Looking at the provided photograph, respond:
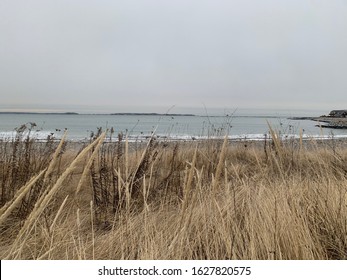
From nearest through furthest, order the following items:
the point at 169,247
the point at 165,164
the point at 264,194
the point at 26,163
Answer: the point at 169,247, the point at 264,194, the point at 26,163, the point at 165,164

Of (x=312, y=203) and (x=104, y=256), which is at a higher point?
(x=312, y=203)

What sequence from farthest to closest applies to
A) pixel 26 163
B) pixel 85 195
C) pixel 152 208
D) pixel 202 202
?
pixel 85 195, pixel 26 163, pixel 152 208, pixel 202 202

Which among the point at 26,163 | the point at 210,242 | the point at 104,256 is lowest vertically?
the point at 104,256

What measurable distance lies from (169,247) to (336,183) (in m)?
1.98

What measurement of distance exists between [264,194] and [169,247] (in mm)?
1196

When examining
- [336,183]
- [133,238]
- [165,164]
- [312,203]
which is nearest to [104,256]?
[133,238]

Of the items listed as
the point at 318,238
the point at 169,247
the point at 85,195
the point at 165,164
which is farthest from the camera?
the point at 165,164

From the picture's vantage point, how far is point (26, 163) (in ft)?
11.4

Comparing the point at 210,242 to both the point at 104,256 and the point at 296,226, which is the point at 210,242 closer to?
the point at 296,226

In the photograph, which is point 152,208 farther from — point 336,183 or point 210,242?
point 336,183

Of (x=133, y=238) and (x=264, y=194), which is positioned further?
(x=264, y=194)

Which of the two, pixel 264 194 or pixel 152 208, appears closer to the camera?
pixel 264 194

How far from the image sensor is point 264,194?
9.37ft

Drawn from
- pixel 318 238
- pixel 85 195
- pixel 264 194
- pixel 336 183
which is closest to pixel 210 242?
pixel 318 238
